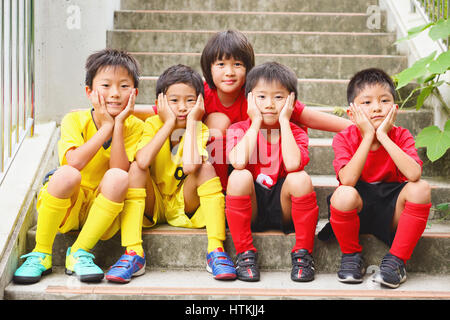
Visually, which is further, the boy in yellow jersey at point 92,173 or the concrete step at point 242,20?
the concrete step at point 242,20

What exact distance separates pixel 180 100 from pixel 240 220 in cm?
56

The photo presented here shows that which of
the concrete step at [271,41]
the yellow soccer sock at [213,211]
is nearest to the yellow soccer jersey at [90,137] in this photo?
the yellow soccer sock at [213,211]

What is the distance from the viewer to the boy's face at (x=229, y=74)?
1960 millimetres

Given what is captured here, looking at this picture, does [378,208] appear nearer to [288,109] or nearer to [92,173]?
[288,109]

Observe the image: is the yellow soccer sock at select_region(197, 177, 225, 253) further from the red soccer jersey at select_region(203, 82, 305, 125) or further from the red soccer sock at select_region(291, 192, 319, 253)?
the red soccer jersey at select_region(203, 82, 305, 125)

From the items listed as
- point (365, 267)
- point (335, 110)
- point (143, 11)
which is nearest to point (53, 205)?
point (365, 267)

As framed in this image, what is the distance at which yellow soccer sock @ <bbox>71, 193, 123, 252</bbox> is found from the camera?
64.4 inches

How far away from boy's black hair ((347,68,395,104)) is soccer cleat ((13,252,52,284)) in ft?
4.32

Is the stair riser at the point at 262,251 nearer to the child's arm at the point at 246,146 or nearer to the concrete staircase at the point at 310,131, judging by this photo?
the concrete staircase at the point at 310,131

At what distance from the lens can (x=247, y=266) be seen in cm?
165

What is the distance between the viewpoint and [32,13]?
6.99 feet

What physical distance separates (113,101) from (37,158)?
0.51 m

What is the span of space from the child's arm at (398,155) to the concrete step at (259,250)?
306mm

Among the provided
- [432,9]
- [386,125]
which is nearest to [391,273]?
[386,125]
